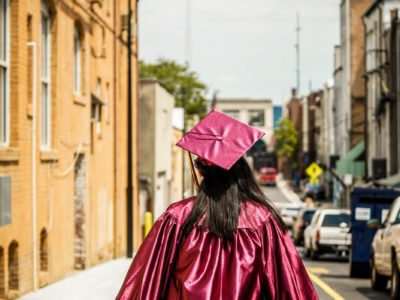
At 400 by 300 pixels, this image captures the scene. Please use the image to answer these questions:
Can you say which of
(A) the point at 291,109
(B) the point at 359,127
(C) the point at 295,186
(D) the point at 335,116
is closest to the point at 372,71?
(B) the point at 359,127

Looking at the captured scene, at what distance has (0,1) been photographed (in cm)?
1697

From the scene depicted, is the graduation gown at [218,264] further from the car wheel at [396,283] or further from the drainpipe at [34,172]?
the drainpipe at [34,172]

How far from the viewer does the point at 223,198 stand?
5.59 meters

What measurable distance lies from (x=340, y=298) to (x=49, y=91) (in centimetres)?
696

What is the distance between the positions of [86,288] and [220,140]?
11990mm

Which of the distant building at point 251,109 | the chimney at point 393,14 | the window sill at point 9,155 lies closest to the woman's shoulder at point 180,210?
the window sill at point 9,155

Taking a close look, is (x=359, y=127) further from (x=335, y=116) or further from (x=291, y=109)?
(x=291, y=109)

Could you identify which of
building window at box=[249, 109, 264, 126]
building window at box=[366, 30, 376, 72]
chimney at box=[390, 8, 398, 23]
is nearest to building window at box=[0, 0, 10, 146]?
chimney at box=[390, 8, 398, 23]

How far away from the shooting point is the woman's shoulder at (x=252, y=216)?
5.60 m

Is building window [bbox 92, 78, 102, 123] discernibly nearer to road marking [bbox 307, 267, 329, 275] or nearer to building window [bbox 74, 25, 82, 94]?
building window [bbox 74, 25, 82, 94]

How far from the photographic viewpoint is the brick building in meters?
17.3

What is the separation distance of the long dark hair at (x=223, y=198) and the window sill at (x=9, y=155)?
10.8 m

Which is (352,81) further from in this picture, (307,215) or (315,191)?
(307,215)

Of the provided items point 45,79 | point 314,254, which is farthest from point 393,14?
point 45,79
